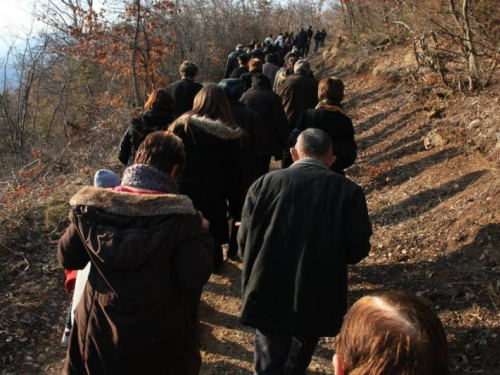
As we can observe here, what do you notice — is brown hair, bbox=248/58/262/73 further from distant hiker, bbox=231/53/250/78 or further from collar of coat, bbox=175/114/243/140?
collar of coat, bbox=175/114/243/140

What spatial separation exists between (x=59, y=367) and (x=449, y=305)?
11.0 feet

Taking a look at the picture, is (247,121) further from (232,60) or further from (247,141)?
(232,60)

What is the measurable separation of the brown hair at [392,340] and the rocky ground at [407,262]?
88.2 inches

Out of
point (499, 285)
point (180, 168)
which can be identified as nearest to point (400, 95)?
point (499, 285)

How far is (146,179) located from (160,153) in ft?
0.60

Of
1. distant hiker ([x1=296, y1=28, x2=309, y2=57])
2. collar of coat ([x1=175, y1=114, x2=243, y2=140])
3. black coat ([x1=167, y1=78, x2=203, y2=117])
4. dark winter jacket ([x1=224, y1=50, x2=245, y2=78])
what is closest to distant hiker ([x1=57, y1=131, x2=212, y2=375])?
collar of coat ([x1=175, y1=114, x2=243, y2=140])

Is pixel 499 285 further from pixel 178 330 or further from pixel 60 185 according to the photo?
pixel 60 185

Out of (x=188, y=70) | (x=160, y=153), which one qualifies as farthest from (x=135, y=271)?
(x=188, y=70)

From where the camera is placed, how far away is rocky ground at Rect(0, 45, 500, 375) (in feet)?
11.5

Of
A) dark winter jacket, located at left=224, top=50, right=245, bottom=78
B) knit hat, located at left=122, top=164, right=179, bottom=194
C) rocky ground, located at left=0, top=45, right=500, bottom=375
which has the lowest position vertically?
rocky ground, located at left=0, top=45, right=500, bottom=375

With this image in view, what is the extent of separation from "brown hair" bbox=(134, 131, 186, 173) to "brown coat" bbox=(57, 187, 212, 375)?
0.28 metres

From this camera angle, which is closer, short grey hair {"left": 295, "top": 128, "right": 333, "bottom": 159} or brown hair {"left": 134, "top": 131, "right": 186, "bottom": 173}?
brown hair {"left": 134, "top": 131, "right": 186, "bottom": 173}

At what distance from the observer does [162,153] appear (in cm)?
229

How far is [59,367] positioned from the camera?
3.55m
